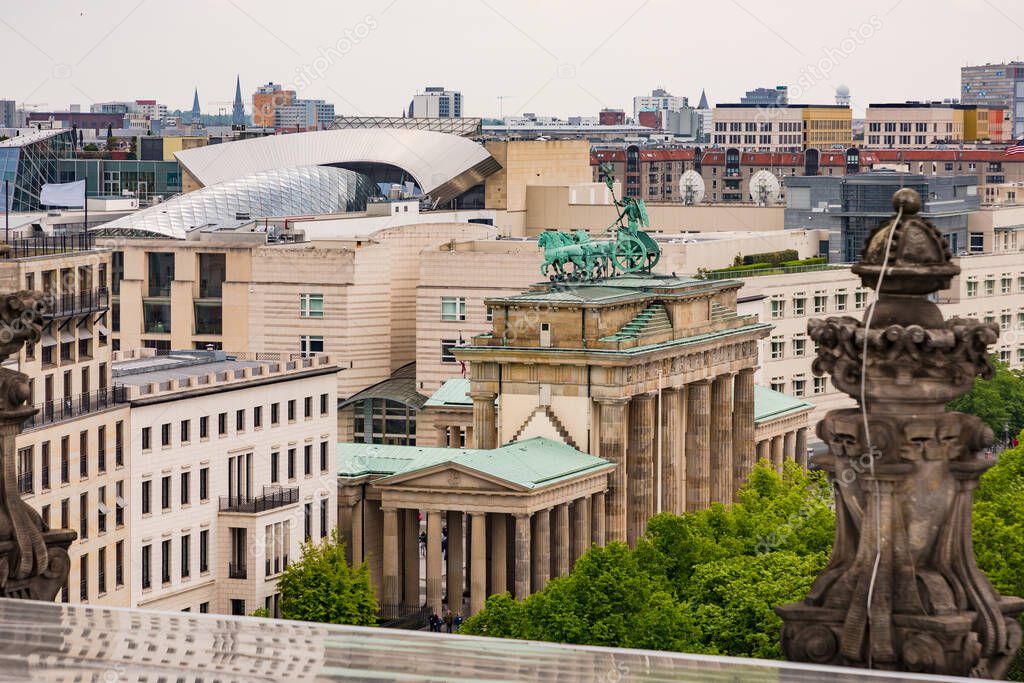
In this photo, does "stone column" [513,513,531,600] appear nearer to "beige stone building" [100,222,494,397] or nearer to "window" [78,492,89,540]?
"window" [78,492,89,540]

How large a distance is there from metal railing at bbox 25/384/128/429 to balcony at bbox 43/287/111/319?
2556 millimetres

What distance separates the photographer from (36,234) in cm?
10788

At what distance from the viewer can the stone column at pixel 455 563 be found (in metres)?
106

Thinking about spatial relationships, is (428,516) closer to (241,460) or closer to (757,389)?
(241,460)

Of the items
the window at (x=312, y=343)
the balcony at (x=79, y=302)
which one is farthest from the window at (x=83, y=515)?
the window at (x=312, y=343)

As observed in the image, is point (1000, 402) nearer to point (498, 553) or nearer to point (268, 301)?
point (268, 301)

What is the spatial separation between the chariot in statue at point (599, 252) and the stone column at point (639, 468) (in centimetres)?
606

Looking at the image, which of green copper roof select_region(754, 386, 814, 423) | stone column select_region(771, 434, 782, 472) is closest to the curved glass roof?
green copper roof select_region(754, 386, 814, 423)

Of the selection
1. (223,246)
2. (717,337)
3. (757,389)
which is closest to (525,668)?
(717,337)

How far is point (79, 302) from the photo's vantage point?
93.1 meters

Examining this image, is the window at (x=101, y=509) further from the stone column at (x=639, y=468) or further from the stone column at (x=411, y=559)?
the stone column at (x=639, y=468)

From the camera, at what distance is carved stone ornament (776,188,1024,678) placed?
25781 mm

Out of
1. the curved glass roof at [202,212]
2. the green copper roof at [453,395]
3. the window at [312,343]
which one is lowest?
the green copper roof at [453,395]

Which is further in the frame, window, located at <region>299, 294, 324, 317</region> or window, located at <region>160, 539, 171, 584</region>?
window, located at <region>299, 294, 324, 317</region>
